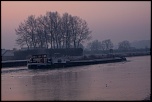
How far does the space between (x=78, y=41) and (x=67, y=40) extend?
4077mm

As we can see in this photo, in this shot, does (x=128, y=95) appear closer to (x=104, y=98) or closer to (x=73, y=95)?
(x=104, y=98)

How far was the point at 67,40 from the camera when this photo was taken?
283ft

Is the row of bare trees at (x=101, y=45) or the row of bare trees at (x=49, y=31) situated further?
the row of bare trees at (x=101, y=45)

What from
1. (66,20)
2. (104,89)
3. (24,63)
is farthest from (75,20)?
(104,89)

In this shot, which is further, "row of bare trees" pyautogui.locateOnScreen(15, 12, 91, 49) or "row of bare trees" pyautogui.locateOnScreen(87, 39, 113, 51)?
"row of bare trees" pyautogui.locateOnScreen(87, 39, 113, 51)

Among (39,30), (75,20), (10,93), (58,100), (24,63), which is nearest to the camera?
(58,100)

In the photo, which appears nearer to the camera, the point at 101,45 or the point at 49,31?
the point at 49,31

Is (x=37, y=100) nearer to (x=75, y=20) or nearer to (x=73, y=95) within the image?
(x=73, y=95)

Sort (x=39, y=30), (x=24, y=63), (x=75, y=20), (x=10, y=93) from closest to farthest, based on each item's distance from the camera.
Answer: (x=10, y=93), (x=24, y=63), (x=39, y=30), (x=75, y=20)

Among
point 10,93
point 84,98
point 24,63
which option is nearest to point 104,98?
point 84,98

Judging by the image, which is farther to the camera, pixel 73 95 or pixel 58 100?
pixel 73 95

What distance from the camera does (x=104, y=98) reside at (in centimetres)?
2045

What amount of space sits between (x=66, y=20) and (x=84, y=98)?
215ft

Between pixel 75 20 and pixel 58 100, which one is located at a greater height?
pixel 75 20
